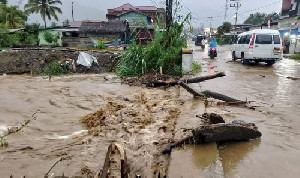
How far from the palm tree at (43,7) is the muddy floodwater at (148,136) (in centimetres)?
4423

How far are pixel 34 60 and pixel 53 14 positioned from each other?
35.0 metres

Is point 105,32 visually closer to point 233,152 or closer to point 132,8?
point 132,8

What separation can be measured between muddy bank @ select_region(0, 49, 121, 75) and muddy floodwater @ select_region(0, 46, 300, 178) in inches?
331

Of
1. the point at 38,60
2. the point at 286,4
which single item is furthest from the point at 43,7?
the point at 286,4

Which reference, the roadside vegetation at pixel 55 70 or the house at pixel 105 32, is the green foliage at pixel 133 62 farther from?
the house at pixel 105 32

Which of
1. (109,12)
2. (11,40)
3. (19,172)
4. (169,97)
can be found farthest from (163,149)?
(109,12)

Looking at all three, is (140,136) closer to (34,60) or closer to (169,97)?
(169,97)

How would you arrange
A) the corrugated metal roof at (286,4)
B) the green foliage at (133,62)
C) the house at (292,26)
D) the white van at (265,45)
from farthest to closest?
1. the corrugated metal roof at (286,4)
2. the house at (292,26)
3. the white van at (265,45)
4. the green foliage at (133,62)

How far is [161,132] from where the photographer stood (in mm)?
3852

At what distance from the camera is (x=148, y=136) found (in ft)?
12.3

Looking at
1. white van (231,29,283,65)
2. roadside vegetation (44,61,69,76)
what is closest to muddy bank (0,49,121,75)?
roadside vegetation (44,61,69,76)

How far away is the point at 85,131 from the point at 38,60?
45.3 feet

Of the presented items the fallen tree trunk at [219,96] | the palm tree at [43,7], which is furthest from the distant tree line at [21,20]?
the fallen tree trunk at [219,96]

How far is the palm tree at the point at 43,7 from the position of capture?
4488 centimetres
